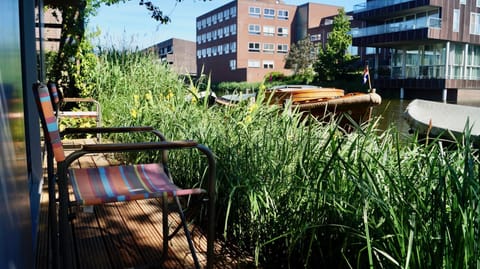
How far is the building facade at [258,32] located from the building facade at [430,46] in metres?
22.6

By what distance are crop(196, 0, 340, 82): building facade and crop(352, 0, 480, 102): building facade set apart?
22.6 m

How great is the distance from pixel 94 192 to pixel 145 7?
6161 mm

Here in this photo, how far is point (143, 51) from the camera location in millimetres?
7512

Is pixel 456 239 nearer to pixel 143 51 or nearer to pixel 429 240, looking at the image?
pixel 429 240

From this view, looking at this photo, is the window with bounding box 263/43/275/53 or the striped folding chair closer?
the striped folding chair

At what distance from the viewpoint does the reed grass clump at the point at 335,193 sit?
1475 mm

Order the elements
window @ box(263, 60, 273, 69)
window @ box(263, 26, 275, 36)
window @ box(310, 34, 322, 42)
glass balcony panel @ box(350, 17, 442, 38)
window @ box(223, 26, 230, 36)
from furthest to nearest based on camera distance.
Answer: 1. window @ box(223, 26, 230, 36)
2. window @ box(263, 26, 275, 36)
3. window @ box(263, 60, 273, 69)
4. window @ box(310, 34, 322, 42)
5. glass balcony panel @ box(350, 17, 442, 38)

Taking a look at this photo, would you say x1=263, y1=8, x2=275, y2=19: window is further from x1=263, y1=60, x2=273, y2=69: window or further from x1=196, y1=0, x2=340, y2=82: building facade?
x1=263, y1=60, x2=273, y2=69: window

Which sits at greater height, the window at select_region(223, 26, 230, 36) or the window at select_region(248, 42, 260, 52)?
the window at select_region(223, 26, 230, 36)

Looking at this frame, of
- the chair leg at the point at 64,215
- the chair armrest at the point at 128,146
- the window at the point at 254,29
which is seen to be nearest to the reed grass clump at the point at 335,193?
the chair armrest at the point at 128,146

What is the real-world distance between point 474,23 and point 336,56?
9.69 metres

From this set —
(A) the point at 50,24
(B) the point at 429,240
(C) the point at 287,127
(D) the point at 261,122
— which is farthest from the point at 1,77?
(A) the point at 50,24

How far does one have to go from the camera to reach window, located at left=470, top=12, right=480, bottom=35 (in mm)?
28797

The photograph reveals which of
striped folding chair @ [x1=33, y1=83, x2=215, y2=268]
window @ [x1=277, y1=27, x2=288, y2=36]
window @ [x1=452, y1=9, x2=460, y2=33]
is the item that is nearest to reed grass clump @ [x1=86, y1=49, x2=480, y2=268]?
striped folding chair @ [x1=33, y1=83, x2=215, y2=268]
